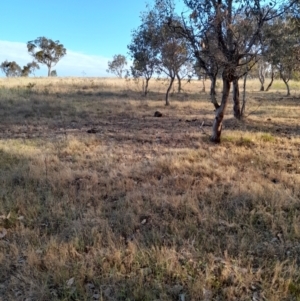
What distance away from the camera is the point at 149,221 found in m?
4.79

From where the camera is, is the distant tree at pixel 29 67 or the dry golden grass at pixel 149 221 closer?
the dry golden grass at pixel 149 221

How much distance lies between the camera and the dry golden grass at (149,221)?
3311 millimetres

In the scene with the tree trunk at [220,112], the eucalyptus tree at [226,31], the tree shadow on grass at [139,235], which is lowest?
the tree shadow on grass at [139,235]

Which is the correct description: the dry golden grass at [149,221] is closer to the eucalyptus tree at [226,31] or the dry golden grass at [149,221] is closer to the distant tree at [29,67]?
the eucalyptus tree at [226,31]

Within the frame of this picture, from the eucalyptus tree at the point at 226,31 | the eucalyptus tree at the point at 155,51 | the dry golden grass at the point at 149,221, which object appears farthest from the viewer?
the eucalyptus tree at the point at 155,51

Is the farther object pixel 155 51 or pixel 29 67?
pixel 29 67

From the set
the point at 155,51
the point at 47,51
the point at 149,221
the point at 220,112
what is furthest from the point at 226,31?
the point at 47,51

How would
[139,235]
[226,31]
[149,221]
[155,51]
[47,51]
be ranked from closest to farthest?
[139,235], [149,221], [226,31], [155,51], [47,51]

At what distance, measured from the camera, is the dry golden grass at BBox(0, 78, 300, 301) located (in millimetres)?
3311

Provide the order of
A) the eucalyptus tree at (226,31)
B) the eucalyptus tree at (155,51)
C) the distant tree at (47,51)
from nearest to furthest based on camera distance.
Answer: the eucalyptus tree at (226,31), the eucalyptus tree at (155,51), the distant tree at (47,51)

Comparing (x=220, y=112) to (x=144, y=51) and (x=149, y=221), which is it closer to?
(x=149, y=221)

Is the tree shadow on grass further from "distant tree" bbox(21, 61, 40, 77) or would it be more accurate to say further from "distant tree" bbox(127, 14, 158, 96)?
"distant tree" bbox(21, 61, 40, 77)

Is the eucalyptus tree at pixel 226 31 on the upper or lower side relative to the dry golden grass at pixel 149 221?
upper

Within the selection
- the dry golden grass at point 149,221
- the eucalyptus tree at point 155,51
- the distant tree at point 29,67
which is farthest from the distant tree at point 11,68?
the dry golden grass at point 149,221
